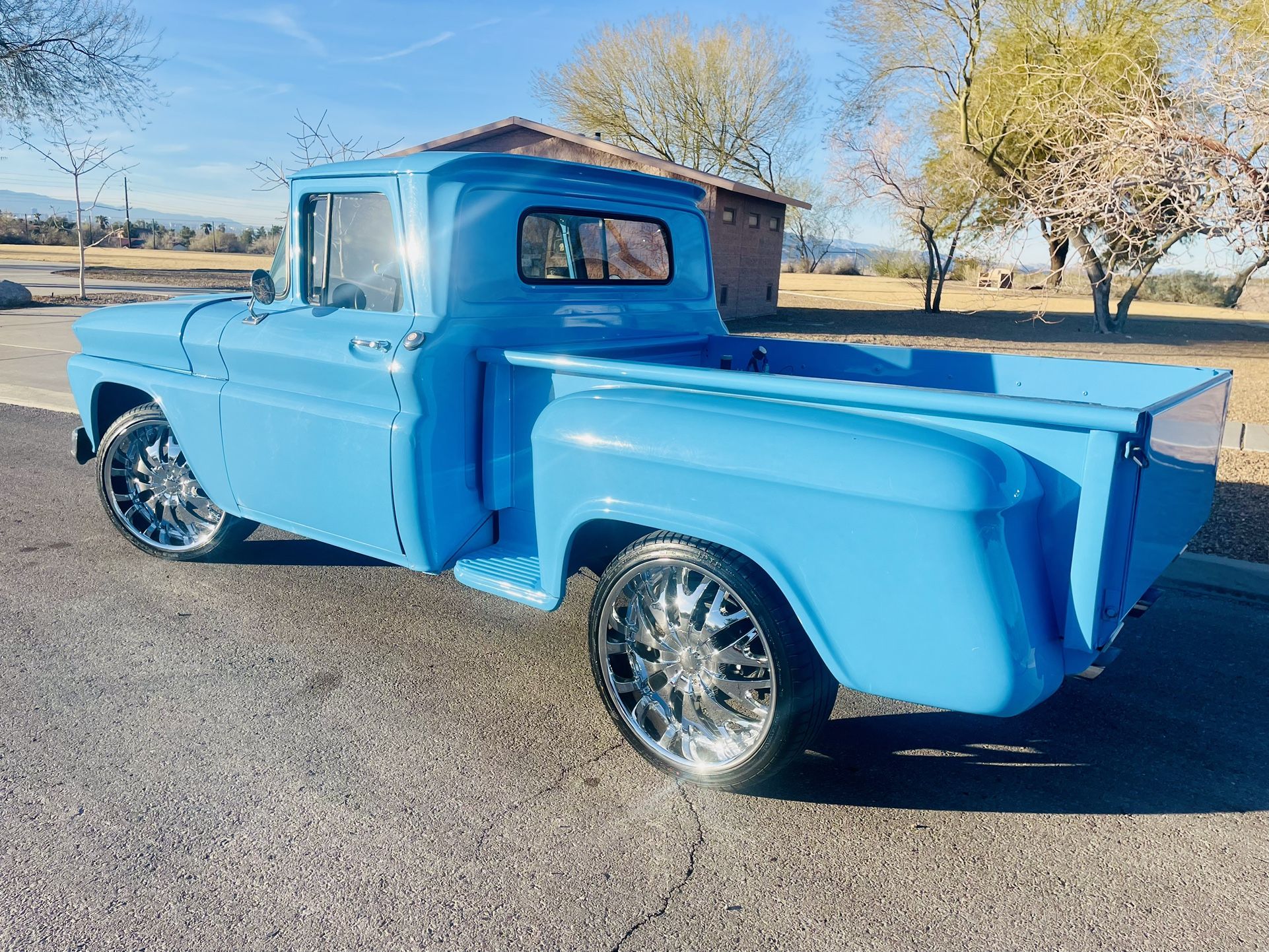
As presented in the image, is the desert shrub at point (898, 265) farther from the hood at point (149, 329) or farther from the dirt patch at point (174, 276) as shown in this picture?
the hood at point (149, 329)

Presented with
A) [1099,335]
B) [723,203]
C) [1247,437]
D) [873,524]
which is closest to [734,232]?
[723,203]

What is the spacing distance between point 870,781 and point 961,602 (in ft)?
3.30

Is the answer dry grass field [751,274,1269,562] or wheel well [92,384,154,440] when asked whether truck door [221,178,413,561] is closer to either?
wheel well [92,384,154,440]

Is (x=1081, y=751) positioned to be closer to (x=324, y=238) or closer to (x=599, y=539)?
(x=599, y=539)

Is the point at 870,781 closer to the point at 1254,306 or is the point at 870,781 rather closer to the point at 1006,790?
the point at 1006,790

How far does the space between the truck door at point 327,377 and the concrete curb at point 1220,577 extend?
4.01 metres

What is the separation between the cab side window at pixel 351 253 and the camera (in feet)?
12.5

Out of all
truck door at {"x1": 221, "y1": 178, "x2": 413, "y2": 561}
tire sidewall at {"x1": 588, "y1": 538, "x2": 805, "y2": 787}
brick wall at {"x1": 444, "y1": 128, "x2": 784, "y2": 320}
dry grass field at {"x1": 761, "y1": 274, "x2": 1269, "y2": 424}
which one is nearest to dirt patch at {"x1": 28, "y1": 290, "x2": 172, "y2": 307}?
Result: brick wall at {"x1": 444, "y1": 128, "x2": 784, "y2": 320}

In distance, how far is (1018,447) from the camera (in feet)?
8.51

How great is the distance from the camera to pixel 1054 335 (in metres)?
22.4

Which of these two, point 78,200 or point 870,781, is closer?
point 870,781

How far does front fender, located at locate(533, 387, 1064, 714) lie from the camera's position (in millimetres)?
2434

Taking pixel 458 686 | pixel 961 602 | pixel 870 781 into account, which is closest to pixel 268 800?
pixel 458 686

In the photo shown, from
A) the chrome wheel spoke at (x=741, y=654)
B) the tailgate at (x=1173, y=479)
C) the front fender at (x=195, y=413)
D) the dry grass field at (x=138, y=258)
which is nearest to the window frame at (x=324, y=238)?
the front fender at (x=195, y=413)
